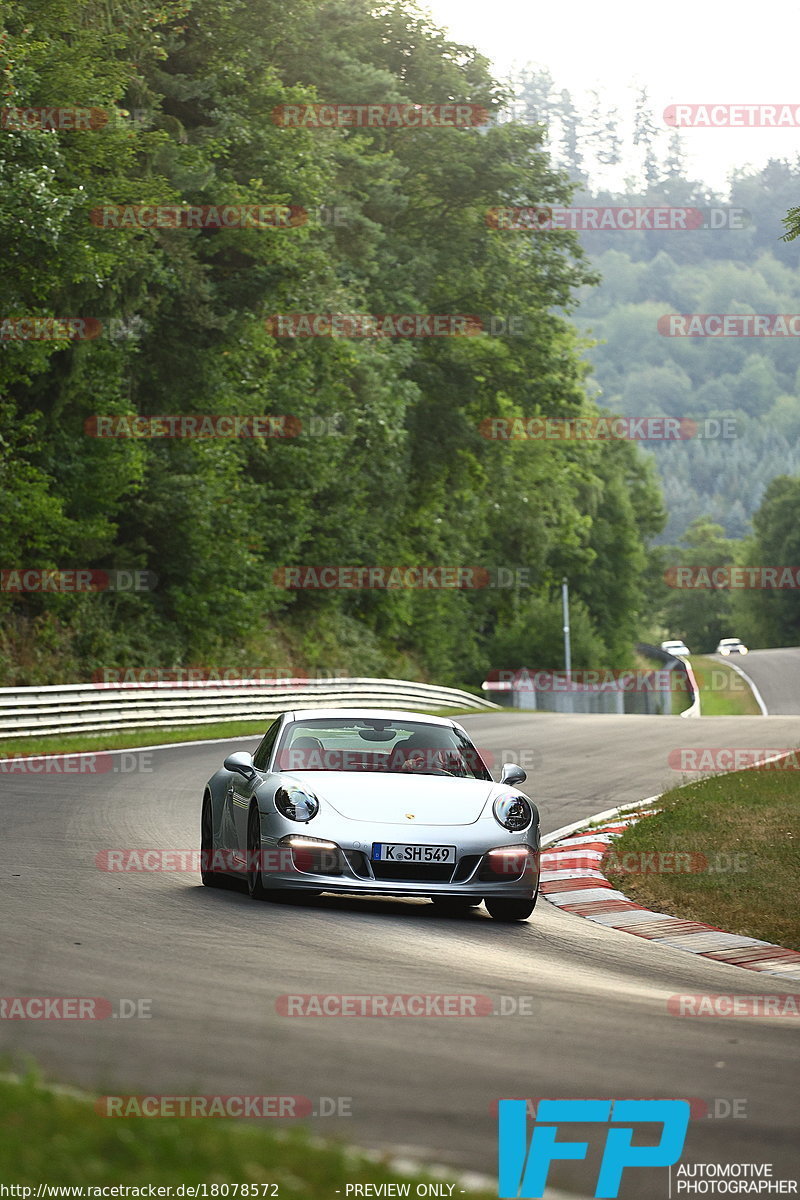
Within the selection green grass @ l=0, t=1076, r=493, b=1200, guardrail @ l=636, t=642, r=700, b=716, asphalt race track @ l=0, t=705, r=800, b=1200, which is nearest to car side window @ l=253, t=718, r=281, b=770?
Result: asphalt race track @ l=0, t=705, r=800, b=1200

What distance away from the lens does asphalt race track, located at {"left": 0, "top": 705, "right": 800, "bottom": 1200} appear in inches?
187

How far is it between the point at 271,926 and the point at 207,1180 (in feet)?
17.3

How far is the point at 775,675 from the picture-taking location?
87.1 meters

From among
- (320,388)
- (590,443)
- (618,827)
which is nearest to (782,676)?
(590,443)

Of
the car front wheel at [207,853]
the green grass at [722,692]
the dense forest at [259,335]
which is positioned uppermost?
the dense forest at [259,335]

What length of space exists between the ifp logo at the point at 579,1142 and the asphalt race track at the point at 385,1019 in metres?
0.05

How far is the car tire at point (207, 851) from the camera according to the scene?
35.9 ft

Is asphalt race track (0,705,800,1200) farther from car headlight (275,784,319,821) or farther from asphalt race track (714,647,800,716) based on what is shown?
asphalt race track (714,647,800,716)

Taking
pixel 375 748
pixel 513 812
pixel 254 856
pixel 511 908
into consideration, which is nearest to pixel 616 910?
pixel 511 908

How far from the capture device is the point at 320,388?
41594 millimetres

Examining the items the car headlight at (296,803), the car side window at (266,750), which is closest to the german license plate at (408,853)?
the car headlight at (296,803)

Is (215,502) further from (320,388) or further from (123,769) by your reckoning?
(123,769)

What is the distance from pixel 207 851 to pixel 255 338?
91.1 feet

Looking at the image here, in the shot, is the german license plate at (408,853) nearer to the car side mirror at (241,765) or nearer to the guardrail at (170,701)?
the car side mirror at (241,765)
